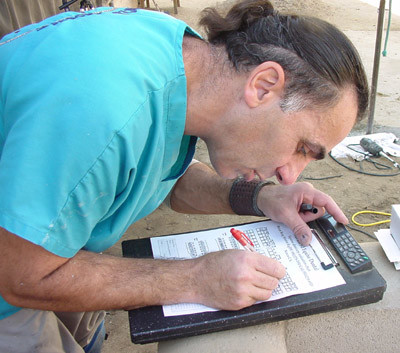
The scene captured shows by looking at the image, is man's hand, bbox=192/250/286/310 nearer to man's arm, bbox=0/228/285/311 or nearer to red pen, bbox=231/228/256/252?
man's arm, bbox=0/228/285/311

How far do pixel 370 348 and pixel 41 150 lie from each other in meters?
0.90

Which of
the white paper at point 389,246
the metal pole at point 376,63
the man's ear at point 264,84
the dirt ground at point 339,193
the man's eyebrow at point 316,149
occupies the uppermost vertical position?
the man's ear at point 264,84

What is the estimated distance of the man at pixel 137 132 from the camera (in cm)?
84

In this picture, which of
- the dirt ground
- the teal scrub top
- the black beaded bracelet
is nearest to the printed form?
Result: the black beaded bracelet

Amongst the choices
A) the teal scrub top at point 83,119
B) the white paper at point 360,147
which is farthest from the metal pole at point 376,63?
the teal scrub top at point 83,119

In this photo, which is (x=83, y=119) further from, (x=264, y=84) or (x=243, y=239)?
(x=243, y=239)

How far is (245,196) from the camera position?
1.48m

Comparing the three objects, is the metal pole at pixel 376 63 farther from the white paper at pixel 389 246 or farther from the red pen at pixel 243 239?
the red pen at pixel 243 239

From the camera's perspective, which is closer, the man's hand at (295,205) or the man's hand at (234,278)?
the man's hand at (234,278)

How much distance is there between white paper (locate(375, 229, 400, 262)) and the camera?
1.25 meters

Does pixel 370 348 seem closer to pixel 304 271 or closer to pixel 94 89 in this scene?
pixel 304 271

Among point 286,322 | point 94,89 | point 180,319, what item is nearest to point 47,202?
point 94,89

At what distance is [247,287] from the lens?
Answer: 3.37 feet

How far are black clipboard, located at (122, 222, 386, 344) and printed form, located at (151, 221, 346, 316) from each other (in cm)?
2
